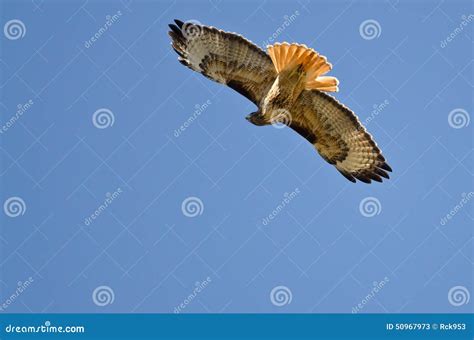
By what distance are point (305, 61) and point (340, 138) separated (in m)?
1.54

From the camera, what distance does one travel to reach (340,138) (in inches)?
543

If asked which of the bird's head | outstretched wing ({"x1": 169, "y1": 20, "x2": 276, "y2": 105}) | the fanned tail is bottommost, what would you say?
the bird's head

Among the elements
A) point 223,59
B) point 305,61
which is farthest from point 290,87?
point 223,59

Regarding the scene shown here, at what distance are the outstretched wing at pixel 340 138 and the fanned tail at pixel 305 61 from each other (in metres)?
0.59

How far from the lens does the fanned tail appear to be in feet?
41.3

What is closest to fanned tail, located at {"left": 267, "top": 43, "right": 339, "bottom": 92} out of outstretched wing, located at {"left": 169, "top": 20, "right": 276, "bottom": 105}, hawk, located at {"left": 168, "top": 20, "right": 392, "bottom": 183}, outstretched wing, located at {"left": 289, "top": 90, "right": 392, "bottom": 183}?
hawk, located at {"left": 168, "top": 20, "right": 392, "bottom": 183}

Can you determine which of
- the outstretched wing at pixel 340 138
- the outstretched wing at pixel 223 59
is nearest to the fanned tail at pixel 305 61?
the outstretched wing at pixel 223 59

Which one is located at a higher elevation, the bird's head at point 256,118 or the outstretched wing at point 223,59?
the outstretched wing at point 223,59

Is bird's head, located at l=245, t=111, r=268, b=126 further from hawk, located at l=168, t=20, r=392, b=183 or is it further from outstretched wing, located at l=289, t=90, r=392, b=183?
outstretched wing, located at l=289, t=90, r=392, b=183

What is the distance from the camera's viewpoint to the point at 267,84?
13180 millimetres

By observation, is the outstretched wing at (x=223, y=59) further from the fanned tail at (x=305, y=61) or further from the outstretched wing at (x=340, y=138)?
the outstretched wing at (x=340, y=138)

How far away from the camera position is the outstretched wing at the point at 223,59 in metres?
13.1
